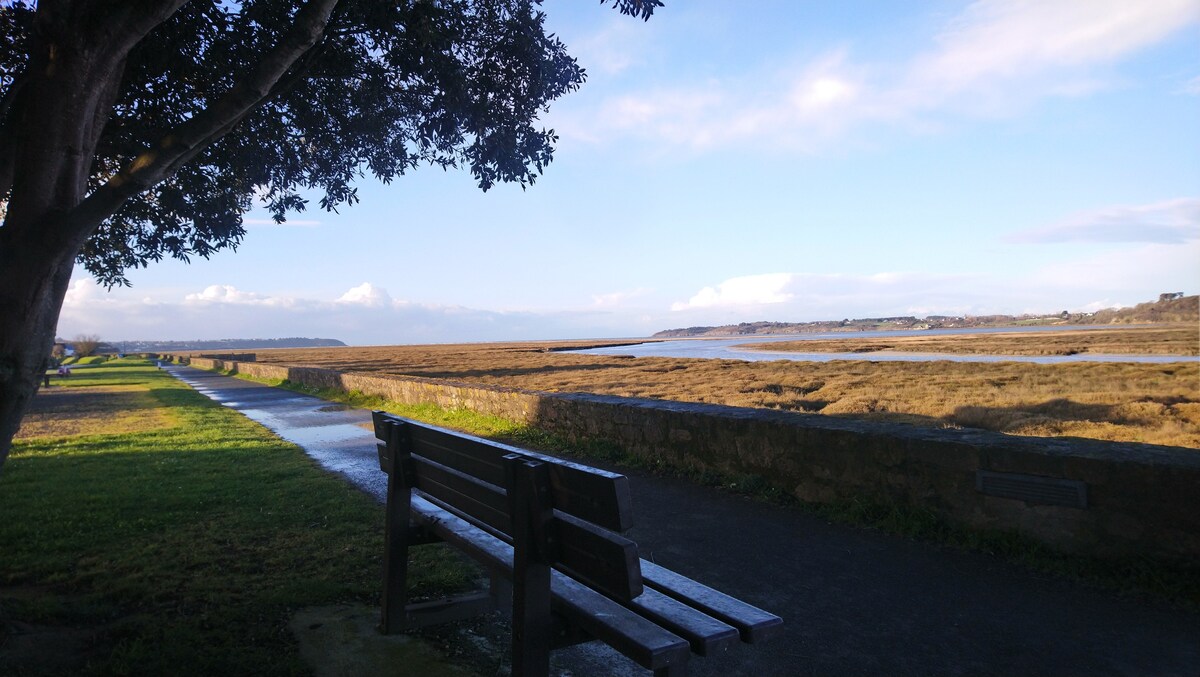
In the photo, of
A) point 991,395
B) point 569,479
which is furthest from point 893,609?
point 991,395

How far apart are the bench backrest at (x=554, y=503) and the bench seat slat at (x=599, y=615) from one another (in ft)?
0.45

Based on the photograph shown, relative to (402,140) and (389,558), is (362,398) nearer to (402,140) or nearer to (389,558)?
(402,140)

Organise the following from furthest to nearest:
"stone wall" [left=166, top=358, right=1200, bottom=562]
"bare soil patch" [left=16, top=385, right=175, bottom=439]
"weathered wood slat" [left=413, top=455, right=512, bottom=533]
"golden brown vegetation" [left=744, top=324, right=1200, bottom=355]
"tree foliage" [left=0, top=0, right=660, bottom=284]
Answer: "golden brown vegetation" [left=744, top=324, right=1200, bottom=355] → "bare soil patch" [left=16, top=385, right=175, bottom=439] → "tree foliage" [left=0, top=0, right=660, bottom=284] → "stone wall" [left=166, top=358, right=1200, bottom=562] → "weathered wood slat" [left=413, top=455, right=512, bottom=533]

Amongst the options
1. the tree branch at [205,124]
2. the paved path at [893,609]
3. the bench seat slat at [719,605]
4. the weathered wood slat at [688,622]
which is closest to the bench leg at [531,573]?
the weathered wood slat at [688,622]

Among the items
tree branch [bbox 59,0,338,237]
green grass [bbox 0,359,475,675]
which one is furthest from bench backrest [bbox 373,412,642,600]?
tree branch [bbox 59,0,338,237]

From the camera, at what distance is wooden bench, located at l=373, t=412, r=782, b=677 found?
187 centimetres

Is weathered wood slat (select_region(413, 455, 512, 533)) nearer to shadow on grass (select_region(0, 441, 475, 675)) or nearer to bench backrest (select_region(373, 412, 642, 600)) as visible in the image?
bench backrest (select_region(373, 412, 642, 600))

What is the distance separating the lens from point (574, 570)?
2041mm

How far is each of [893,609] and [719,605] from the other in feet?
5.07

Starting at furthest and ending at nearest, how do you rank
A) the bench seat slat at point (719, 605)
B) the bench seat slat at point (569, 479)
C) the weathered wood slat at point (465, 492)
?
the weathered wood slat at point (465, 492), the bench seat slat at point (719, 605), the bench seat slat at point (569, 479)

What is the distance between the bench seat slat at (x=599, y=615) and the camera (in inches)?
73.0

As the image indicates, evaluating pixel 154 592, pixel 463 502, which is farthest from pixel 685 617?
pixel 154 592

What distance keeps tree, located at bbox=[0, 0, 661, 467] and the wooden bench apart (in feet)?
7.07

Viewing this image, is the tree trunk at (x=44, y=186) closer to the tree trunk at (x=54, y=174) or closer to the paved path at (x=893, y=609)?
the tree trunk at (x=54, y=174)
